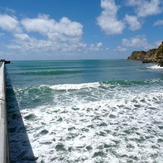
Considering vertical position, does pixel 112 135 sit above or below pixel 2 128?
below

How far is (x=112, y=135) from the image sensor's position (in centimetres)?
A: 820

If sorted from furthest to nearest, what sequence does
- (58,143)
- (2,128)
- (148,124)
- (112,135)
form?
(148,124) → (112,135) → (58,143) → (2,128)

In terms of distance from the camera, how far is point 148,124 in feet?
31.1

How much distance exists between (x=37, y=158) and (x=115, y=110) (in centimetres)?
659

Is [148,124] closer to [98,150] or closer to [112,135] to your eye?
[112,135]

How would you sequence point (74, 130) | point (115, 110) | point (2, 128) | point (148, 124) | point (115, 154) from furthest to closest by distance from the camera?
point (115, 110) < point (148, 124) < point (74, 130) < point (115, 154) < point (2, 128)

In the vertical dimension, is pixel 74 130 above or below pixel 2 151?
below

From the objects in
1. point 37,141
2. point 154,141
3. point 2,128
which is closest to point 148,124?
point 154,141

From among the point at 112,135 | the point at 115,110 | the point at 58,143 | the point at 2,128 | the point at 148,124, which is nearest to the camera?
the point at 2,128

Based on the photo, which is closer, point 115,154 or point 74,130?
point 115,154

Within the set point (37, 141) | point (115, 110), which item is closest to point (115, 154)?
point (37, 141)

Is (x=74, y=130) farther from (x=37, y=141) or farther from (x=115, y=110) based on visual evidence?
(x=115, y=110)

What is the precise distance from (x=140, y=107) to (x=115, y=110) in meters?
1.84

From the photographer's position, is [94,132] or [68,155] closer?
[68,155]
